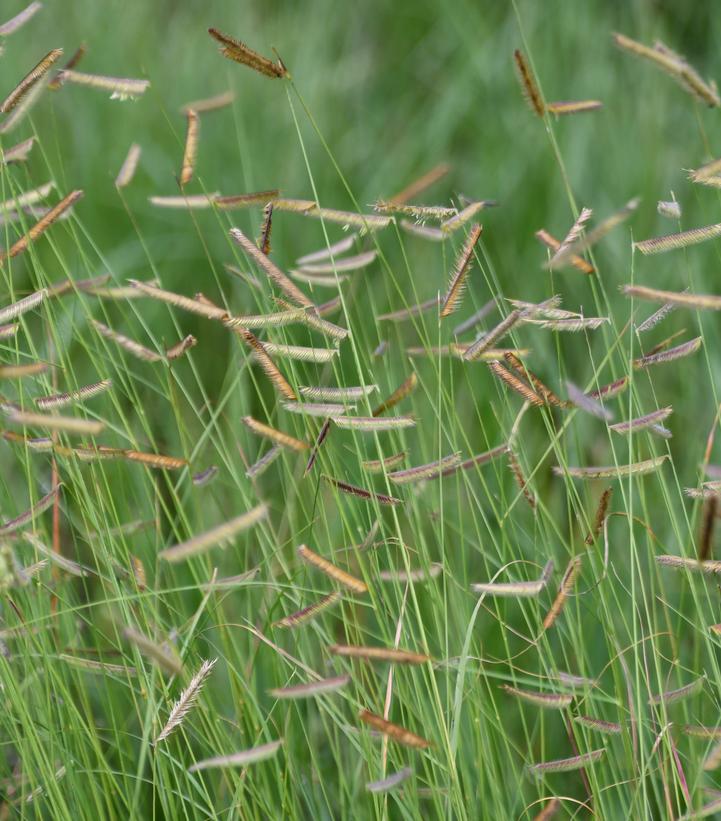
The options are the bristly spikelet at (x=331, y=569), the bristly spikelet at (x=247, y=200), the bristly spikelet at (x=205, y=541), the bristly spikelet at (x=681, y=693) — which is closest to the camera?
the bristly spikelet at (x=205, y=541)

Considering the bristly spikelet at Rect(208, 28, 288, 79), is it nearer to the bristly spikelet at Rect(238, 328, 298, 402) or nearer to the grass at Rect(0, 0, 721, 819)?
the grass at Rect(0, 0, 721, 819)

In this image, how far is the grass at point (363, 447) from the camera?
3.54ft

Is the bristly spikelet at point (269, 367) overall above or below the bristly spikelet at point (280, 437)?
above

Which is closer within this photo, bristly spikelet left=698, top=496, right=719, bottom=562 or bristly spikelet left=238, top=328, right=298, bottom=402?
bristly spikelet left=698, top=496, right=719, bottom=562

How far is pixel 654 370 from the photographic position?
1993 mm

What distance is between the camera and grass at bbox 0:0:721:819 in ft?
3.54

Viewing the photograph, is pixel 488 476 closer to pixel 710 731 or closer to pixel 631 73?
pixel 710 731

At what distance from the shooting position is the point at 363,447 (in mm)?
1245

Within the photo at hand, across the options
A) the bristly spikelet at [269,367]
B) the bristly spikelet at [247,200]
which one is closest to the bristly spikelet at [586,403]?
the bristly spikelet at [269,367]

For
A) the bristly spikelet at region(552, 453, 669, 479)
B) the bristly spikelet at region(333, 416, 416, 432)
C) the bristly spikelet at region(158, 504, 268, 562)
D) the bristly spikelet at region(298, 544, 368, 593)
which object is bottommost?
the bristly spikelet at region(552, 453, 669, 479)

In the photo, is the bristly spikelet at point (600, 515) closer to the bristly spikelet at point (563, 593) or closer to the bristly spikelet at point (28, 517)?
the bristly spikelet at point (563, 593)

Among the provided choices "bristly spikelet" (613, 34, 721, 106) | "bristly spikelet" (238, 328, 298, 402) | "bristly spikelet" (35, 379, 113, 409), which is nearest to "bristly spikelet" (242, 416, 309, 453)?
"bristly spikelet" (238, 328, 298, 402)

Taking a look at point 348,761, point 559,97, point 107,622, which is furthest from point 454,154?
point 348,761

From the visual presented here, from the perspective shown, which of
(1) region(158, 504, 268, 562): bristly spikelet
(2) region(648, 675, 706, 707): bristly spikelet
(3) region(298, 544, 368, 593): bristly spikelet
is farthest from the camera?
(2) region(648, 675, 706, 707): bristly spikelet
